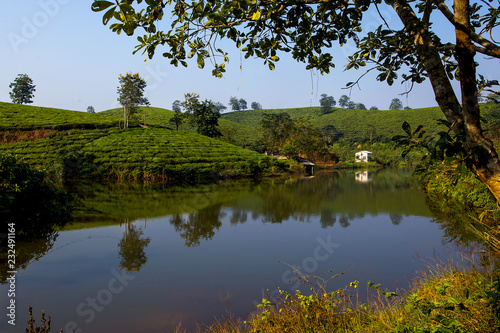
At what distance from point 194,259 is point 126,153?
23698 mm

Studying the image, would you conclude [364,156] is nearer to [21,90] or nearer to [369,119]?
[369,119]

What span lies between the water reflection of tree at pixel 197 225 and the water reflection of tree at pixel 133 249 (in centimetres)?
91

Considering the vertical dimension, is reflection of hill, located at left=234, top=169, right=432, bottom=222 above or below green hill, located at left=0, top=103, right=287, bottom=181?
below

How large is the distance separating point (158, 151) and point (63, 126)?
11792 millimetres

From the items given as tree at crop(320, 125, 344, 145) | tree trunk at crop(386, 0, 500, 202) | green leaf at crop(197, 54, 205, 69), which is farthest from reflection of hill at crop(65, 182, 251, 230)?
tree at crop(320, 125, 344, 145)

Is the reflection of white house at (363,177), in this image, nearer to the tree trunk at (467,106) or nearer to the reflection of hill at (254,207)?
the reflection of hill at (254,207)

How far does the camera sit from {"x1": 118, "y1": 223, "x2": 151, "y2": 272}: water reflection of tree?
5309 millimetres

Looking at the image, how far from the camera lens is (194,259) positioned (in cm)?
562

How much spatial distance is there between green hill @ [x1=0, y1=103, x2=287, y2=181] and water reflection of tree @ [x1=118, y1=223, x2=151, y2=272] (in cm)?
1612

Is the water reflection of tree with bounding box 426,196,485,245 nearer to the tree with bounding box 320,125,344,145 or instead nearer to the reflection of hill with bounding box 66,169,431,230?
A: the reflection of hill with bounding box 66,169,431,230

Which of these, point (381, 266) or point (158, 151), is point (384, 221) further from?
point (158, 151)

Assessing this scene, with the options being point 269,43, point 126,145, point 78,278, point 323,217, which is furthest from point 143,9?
point 126,145

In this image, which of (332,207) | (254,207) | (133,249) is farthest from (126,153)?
(133,249)

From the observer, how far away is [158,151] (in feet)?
92.8
